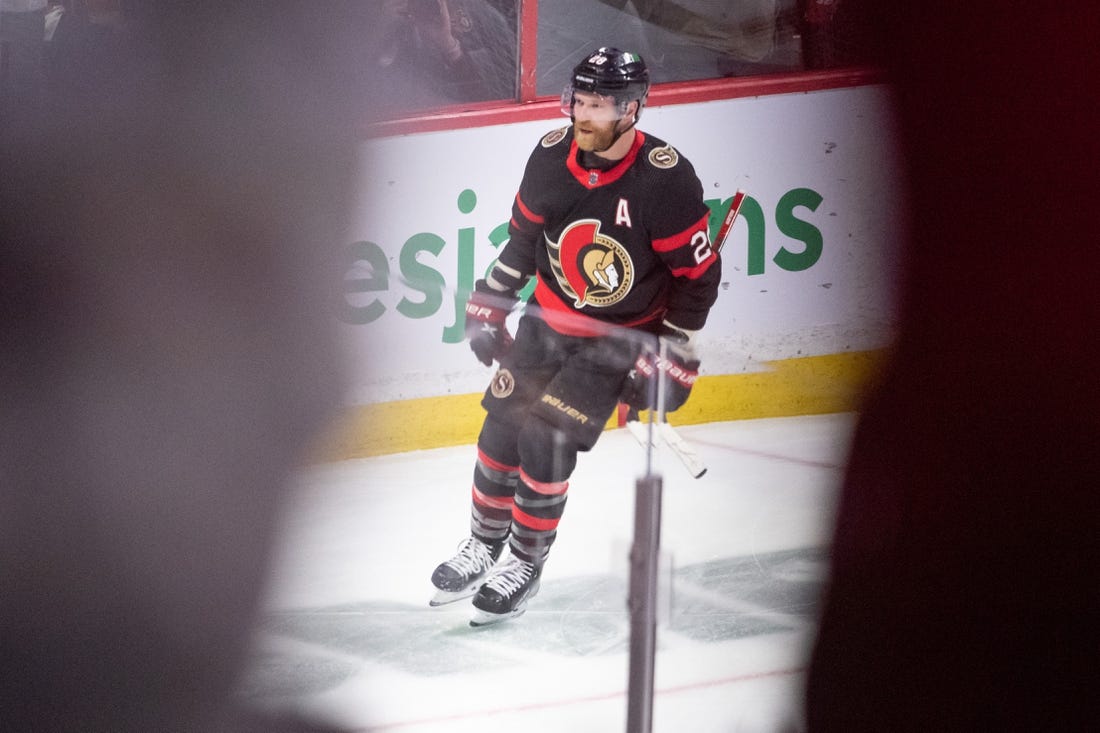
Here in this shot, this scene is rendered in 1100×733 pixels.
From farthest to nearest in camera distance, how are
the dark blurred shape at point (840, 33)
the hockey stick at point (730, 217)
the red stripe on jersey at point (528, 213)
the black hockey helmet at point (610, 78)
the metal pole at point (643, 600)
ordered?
the dark blurred shape at point (840, 33)
the hockey stick at point (730, 217)
the red stripe on jersey at point (528, 213)
the black hockey helmet at point (610, 78)
the metal pole at point (643, 600)

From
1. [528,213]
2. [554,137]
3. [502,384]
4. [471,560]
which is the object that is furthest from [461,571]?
[554,137]

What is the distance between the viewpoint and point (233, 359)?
2035 millimetres

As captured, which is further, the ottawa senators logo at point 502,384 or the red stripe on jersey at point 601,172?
the ottawa senators logo at point 502,384

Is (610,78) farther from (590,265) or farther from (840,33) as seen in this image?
(840,33)

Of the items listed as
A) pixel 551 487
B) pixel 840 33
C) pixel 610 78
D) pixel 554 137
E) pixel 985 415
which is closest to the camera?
pixel 610 78

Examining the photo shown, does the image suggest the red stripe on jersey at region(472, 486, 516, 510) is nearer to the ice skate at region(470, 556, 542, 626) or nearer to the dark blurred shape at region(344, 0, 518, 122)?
the ice skate at region(470, 556, 542, 626)

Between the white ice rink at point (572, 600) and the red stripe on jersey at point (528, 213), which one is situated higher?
the red stripe on jersey at point (528, 213)

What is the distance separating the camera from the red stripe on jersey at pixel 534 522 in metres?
1.93

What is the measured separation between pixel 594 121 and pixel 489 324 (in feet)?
1.10

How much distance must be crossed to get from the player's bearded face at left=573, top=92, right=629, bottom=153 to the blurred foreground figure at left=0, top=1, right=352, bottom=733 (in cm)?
45

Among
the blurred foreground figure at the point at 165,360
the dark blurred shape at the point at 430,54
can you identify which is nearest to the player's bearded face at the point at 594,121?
the dark blurred shape at the point at 430,54

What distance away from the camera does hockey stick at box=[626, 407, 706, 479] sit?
1.84 meters

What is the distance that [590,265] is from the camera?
1.76 metres

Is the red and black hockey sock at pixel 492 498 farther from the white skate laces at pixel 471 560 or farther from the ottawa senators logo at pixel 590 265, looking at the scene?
the ottawa senators logo at pixel 590 265
